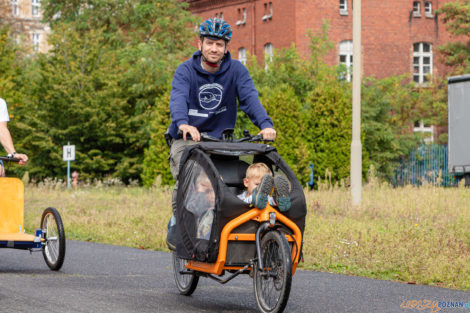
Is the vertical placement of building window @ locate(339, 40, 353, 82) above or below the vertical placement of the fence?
above

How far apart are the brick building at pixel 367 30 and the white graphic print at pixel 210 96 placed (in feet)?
120

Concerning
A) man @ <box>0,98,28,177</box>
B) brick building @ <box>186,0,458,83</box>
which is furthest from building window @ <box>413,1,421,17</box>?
man @ <box>0,98,28,177</box>

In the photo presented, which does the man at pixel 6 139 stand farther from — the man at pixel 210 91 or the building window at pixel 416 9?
the building window at pixel 416 9

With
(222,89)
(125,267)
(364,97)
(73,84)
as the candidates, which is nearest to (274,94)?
(364,97)

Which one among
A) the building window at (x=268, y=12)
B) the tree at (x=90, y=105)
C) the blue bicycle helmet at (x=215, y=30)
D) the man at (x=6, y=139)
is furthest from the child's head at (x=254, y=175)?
the building window at (x=268, y=12)

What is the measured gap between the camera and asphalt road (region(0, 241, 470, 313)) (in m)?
6.96

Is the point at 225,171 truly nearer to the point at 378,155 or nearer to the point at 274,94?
the point at 274,94

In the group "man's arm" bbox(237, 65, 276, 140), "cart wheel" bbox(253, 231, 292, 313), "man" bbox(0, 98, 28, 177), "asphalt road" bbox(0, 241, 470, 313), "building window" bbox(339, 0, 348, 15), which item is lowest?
"asphalt road" bbox(0, 241, 470, 313)

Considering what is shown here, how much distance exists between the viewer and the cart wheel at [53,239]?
9238 mm

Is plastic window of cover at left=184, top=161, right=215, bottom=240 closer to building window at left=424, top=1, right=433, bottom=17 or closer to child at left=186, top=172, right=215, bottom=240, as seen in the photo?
child at left=186, top=172, right=215, bottom=240

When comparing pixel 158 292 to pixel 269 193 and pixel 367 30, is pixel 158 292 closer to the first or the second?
pixel 269 193

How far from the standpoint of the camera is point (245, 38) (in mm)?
47281

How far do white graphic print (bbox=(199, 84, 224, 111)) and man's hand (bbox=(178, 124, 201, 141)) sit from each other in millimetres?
538

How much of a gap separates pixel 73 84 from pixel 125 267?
26684 millimetres
